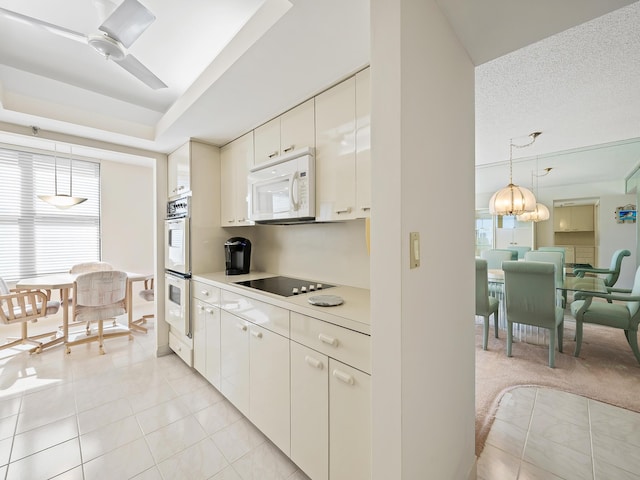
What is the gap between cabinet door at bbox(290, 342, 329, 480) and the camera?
4.19ft

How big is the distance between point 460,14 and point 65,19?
218cm

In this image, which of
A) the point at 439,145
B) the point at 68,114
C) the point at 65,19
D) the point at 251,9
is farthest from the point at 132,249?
the point at 439,145

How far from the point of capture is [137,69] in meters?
1.63

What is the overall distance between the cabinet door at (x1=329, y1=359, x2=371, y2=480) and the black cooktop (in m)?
0.62

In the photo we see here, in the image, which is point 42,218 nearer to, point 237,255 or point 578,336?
point 237,255

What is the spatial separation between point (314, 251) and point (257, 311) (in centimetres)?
76

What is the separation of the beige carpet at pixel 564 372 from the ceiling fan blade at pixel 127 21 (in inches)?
117

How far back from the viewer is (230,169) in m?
2.63

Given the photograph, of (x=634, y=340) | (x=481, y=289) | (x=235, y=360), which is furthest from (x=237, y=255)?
(x=634, y=340)

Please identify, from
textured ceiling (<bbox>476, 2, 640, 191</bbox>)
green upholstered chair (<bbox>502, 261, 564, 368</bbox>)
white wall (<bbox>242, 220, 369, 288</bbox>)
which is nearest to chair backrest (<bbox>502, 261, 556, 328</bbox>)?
green upholstered chair (<bbox>502, 261, 564, 368</bbox>)

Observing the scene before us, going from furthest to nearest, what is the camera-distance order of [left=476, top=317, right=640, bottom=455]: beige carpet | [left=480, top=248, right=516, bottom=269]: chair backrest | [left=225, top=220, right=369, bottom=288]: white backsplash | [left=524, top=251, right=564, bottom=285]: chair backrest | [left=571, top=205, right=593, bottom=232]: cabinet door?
1. [left=480, top=248, right=516, bottom=269]: chair backrest
2. [left=571, top=205, right=593, bottom=232]: cabinet door
3. [left=524, top=251, right=564, bottom=285]: chair backrest
4. [left=476, top=317, right=640, bottom=455]: beige carpet
5. [left=225, top=220, right=369, bottom=288]: white backsplash

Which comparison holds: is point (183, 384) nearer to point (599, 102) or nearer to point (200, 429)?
point (200, 429)

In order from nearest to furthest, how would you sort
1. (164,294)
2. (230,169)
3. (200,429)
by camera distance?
(200,429) → (230,169) → (164,294)

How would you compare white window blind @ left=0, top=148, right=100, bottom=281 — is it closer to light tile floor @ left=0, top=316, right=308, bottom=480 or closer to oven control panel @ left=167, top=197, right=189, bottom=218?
light tile floor @ left=0, top=316, right=308, bottom=480
